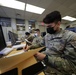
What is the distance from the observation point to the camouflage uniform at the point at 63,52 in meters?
0.74

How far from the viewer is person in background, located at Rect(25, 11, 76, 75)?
29.1 inches

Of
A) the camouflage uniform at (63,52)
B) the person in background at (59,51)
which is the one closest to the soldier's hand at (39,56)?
the person in background at (59,51)

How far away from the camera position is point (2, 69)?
1.32 ft

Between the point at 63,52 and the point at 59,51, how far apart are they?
0.05 m

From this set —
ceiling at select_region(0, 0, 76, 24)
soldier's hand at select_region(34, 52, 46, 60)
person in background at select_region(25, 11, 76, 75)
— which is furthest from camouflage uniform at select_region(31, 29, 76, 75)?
ceiling at select_region(0, 0, 76, 24)

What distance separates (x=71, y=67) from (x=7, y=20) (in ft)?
20.6

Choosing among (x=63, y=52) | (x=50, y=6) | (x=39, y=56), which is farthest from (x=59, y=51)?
(x=50, y=6)

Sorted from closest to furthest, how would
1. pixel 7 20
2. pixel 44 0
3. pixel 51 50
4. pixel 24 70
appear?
1. pixel 24 70
2. pixel 51 50
3. pixel 44 0
4. pixel 7 20

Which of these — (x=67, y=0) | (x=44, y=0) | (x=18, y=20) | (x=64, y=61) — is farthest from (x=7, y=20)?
(x=64, y=61)

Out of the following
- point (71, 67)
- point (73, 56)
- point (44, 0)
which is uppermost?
point (44, 0)

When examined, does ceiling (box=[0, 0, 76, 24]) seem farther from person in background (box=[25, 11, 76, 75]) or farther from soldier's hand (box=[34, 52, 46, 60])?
soldier's hand (box=[34, 52, 46, 60])

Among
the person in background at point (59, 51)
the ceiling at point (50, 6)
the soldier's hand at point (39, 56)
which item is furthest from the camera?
the ceiling at point (50, 6)

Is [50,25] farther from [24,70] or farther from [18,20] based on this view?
[18,20]

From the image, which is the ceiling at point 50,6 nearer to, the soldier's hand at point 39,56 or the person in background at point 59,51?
the person in background at point 59,51
